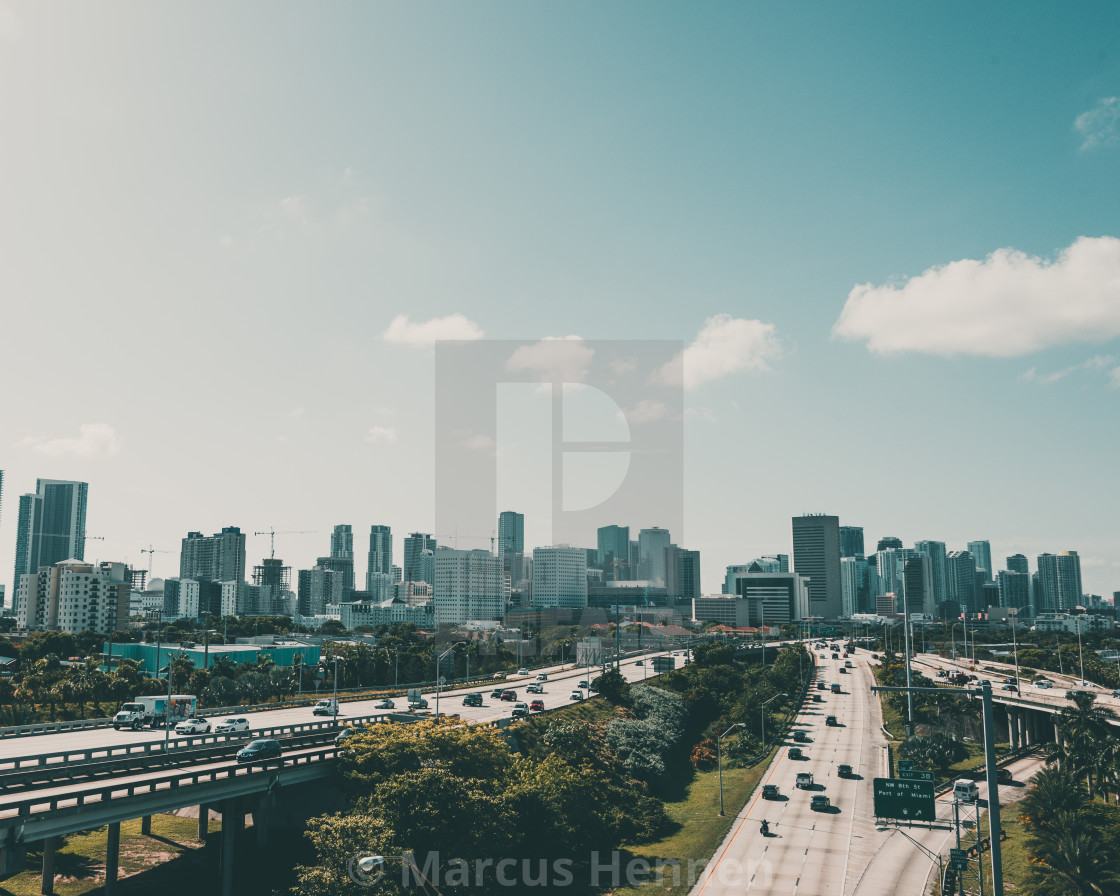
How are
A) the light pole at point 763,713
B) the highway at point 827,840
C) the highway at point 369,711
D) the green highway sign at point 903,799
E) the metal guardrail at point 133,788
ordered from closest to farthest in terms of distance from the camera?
the metal guardrail at point 133,788, the green highway sign at point 903,799, the highway at point 827,840, the highway at point 369,711, the light pole at point 763,713

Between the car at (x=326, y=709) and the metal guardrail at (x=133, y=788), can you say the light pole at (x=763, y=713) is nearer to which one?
the car at (x=326, y=709)

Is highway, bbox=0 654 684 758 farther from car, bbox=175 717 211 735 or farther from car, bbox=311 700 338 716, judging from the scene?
car, bbox=175 717 211 735

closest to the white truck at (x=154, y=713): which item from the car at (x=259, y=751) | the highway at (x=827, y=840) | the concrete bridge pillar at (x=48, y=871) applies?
the concrete bridge pillar at (x=48, y=871)

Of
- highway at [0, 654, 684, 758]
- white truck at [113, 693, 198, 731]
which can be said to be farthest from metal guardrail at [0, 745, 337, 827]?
white truck at [113, 693, 198, 731]

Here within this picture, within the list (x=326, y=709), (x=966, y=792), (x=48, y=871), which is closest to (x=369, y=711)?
(x=326, y=709)

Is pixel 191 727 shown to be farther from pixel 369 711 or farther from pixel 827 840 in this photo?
pixel 827 840
